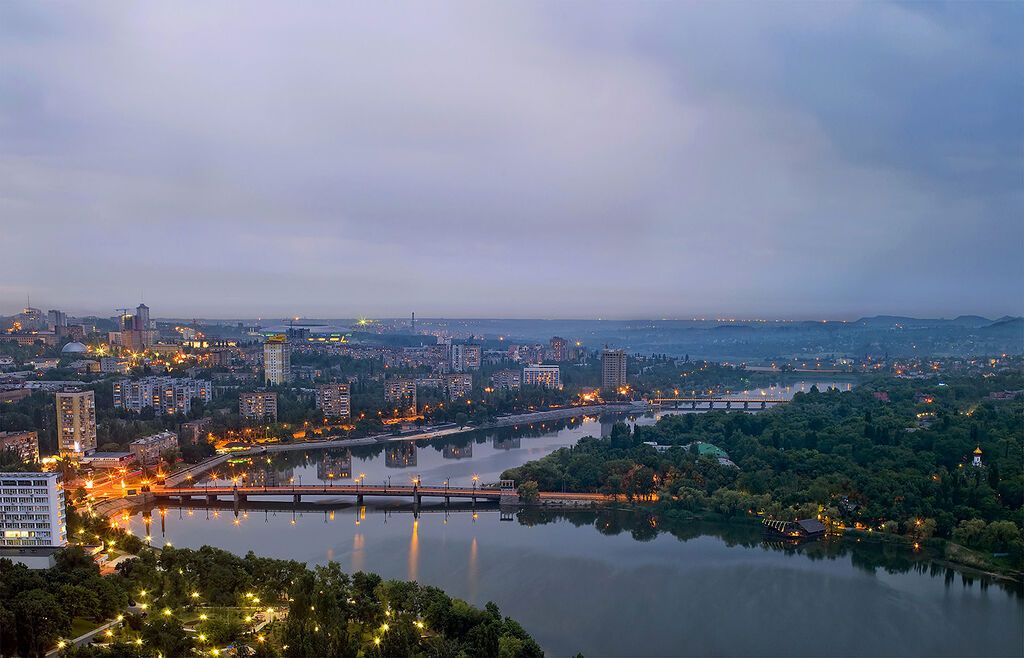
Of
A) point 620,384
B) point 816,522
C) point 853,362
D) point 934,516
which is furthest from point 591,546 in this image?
point 853,362

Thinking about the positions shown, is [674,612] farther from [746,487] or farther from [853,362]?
[853,362]

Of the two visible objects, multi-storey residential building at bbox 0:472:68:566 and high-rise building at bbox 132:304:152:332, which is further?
high-rise building at bbox 132:304:152:332

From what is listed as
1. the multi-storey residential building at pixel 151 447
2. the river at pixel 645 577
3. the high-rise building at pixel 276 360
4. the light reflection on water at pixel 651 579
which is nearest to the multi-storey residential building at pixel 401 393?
the high-rise building at pixel 276 360

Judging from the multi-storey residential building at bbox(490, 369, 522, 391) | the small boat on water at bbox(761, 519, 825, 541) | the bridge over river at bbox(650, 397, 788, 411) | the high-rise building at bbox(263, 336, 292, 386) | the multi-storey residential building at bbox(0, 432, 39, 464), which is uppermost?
the high-rise building at bbox(263, 336, 292, 386)

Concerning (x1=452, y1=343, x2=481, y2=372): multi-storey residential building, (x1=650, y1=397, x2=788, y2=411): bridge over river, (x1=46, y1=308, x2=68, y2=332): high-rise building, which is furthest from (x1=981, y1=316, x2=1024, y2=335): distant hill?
(x1=46, y1=308, x2=68, y2=332): high-rise building

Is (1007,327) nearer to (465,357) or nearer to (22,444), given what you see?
(465,357)

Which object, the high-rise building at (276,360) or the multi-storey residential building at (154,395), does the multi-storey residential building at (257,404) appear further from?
the high-rise building at (276,360)

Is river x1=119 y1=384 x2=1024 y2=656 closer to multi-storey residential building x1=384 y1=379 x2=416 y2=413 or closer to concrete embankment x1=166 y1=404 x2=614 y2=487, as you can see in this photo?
concrete embankment x1=166 y1=404 x2=614 y2=487
